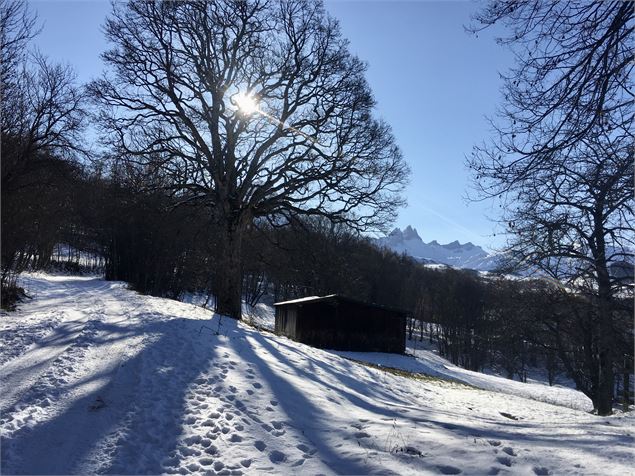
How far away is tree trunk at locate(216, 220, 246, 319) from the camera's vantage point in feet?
62.0

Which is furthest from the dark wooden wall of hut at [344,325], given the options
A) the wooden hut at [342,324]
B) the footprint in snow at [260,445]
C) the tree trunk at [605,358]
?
the footprint in snow at [260,445]

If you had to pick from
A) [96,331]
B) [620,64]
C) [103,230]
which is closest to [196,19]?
[96,331]

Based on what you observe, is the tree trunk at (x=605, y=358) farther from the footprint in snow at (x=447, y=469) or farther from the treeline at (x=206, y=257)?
the footprint in snow at (x=447, y=469)

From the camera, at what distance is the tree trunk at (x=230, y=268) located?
18891mm

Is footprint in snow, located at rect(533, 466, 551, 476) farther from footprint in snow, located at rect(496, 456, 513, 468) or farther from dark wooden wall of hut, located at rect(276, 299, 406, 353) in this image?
dark wooden wall of hut, located at rect(276, 299, 406, 353)

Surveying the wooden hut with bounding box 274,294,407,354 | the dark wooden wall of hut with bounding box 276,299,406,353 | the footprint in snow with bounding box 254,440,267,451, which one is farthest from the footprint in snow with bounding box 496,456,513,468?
the dark wooden wall of hut with bounding box 276,299,406,353

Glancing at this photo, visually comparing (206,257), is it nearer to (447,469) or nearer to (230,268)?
(230,268)

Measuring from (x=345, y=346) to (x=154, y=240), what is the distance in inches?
611

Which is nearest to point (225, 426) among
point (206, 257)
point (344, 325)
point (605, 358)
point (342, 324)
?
point (605, 358)

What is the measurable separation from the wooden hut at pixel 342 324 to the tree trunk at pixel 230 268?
11.6 metres

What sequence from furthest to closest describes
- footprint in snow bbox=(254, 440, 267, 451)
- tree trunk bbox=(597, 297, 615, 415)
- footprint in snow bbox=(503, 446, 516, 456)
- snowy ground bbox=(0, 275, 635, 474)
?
tree trunk bbox=(597, 297, 615, 415)
footprint in snow bbox=(254, 440, 267, 451)
footprint in snow bbox=(503, 446, 516, 456)
snowy ground bbox=(0, 275, 635, 474)

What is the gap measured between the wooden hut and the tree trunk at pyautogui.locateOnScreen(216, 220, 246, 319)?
11.6 m

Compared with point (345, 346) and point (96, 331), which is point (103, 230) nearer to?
point (345, 346)

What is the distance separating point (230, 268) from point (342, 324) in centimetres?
1524
